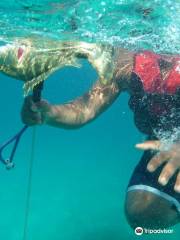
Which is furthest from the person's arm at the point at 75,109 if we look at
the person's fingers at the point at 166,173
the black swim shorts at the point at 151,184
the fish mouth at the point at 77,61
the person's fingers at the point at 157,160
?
the person's fingers at the point at 166,173

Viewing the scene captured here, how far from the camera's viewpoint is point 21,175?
32.3 metres

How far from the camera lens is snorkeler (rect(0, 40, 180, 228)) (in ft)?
14.8

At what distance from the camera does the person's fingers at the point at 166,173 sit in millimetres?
4199

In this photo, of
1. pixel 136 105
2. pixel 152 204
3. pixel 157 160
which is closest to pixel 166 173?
pixel 157 160

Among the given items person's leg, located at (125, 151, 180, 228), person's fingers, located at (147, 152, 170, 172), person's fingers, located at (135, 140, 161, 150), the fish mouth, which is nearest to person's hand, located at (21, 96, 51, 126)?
the fish mouth

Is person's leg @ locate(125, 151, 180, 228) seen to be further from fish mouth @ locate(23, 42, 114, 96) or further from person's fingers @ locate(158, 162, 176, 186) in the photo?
fish mouth @ locate(23, 42, 114, 96)

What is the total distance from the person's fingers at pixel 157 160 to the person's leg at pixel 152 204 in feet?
4.15

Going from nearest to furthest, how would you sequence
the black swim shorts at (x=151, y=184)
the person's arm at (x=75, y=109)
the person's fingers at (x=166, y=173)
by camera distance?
the person's fingers at (x=166, y=173) → the person's arm at (x=75, y=109) → the black swim shorts at (x=151, y=184)

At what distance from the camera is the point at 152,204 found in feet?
18.9

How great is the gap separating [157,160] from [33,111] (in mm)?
1812

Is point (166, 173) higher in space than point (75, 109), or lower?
lower

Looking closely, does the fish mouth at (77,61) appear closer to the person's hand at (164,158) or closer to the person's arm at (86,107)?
the person's arm at (86,107)

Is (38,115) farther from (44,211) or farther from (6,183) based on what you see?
(6,183)

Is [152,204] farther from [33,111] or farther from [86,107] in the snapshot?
[33,111]
